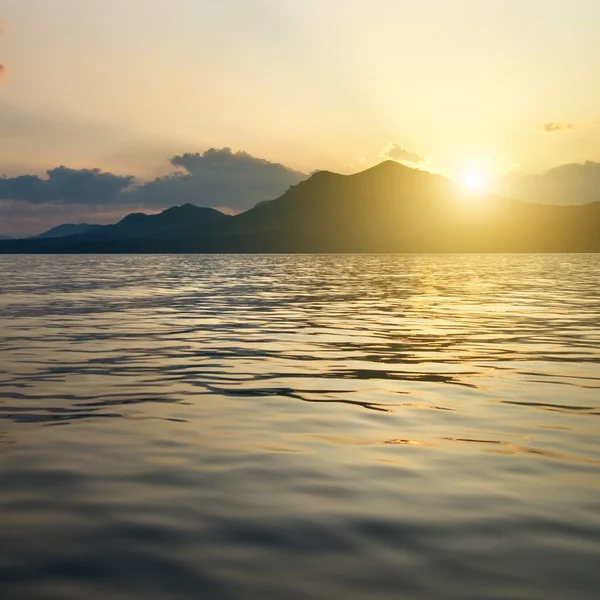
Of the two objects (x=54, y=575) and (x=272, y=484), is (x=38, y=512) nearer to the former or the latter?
(x=54, y=575)

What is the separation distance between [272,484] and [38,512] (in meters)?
2.65

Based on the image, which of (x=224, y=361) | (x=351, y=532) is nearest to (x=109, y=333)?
(x=224, y=361)

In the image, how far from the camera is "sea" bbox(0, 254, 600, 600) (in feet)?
22.4

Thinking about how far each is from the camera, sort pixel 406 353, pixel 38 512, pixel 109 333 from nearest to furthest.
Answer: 1. pixel 38 512
2. pixel 406 353
3. pixel 109 333

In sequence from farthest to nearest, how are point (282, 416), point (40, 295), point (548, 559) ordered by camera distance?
point (40, 295) < point (282, 416) < point (548, 559)

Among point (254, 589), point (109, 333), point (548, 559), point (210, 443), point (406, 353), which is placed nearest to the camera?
point (254, 589)

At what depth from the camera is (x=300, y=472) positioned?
10.1m

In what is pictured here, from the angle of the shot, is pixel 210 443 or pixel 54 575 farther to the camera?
pixel 210 443

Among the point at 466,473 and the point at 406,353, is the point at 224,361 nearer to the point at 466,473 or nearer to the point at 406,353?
the point at 406,353

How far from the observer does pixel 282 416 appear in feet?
45.1

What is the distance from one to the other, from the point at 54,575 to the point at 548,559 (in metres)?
4.25

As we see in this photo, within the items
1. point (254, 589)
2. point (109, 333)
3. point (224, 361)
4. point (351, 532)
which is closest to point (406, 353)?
point (224, 361)

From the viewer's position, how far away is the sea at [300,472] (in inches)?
269

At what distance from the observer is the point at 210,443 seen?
1178 centimetres
